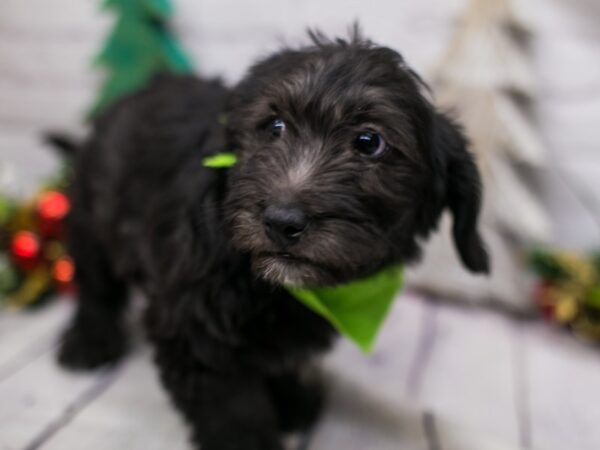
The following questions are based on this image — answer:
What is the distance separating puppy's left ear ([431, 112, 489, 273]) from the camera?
63.9 inches

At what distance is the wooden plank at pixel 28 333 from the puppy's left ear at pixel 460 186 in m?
1.78

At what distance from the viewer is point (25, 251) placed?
2.71 metres

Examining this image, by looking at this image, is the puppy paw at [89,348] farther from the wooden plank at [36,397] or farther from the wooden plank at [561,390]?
the wooden plank at [561,390]

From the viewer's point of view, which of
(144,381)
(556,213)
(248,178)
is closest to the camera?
(248,178)

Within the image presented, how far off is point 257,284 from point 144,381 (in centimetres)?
92

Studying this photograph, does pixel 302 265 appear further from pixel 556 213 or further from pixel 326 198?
pixel 556 213

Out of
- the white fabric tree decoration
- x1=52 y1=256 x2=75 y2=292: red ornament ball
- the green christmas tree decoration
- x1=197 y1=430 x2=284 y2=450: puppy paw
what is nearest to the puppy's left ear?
the white fabric tree decoration

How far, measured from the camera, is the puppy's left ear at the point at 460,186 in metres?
1.62

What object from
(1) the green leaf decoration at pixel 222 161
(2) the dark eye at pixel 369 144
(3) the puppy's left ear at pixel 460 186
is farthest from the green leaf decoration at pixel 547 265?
(1) the green leaf decoration at pixel 222 161

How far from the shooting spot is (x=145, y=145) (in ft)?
6.61

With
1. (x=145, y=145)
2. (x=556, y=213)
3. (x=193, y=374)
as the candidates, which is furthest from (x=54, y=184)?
(x=556, y=213)

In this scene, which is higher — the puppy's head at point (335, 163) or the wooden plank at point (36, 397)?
the puppy's head at point (335, 163)

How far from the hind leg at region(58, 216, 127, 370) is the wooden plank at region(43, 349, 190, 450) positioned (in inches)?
7.7

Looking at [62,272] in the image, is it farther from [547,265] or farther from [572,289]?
[572,289]
